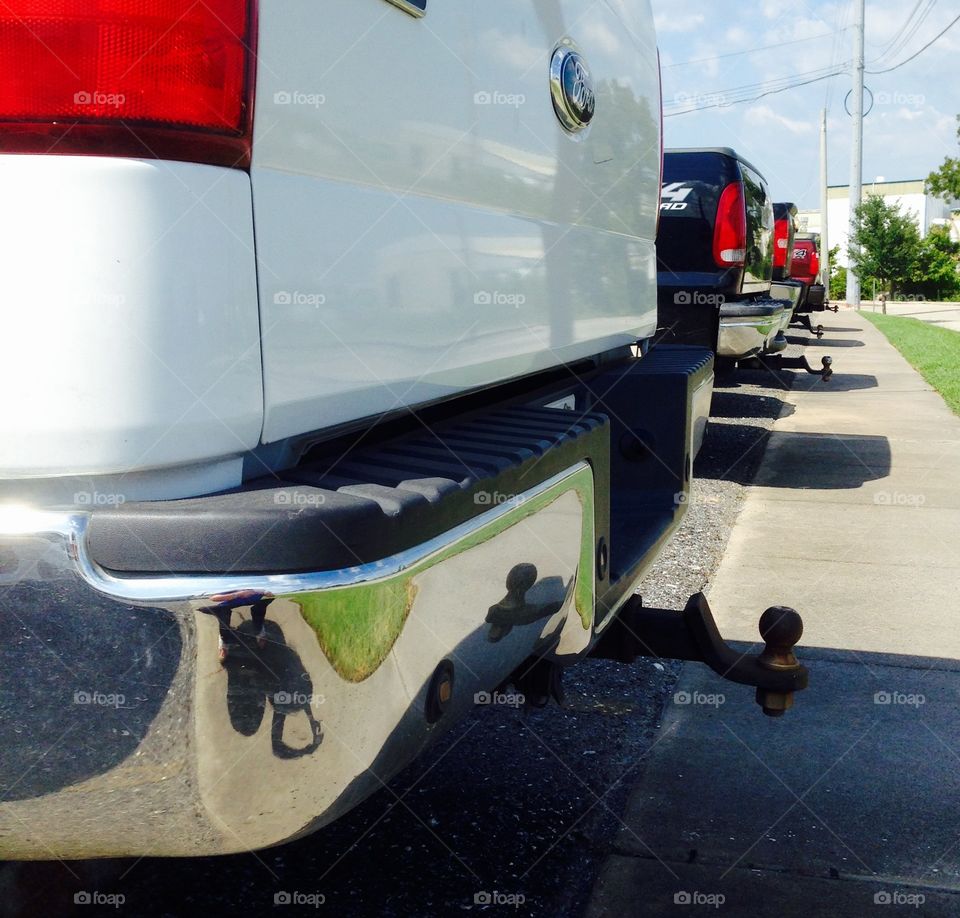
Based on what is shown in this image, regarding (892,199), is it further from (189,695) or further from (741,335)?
(189,695)

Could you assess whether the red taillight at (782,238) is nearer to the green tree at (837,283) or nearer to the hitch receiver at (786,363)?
the hitch receiver at (786,363)

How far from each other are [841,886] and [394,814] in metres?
1.05

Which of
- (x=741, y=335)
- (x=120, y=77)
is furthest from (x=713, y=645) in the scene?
(x=741, y=335)

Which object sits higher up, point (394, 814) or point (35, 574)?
point (35, 574)

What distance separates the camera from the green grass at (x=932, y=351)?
11094mm

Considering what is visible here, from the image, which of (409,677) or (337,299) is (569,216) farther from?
(409,677)

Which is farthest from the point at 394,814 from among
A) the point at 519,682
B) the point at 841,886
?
the point at 841,886

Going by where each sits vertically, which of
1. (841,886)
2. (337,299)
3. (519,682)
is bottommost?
(841,886)

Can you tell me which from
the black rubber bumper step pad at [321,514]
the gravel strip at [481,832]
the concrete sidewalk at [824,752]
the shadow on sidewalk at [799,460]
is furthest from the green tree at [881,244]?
the black rubber bumper step pad at [321,514]

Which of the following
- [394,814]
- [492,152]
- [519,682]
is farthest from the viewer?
[394,814]

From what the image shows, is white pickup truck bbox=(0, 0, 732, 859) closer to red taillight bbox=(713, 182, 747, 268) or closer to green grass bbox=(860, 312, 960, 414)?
red taillight bbox=(713, 182, 747, 268)

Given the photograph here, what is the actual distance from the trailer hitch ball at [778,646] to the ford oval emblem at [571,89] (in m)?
1.16

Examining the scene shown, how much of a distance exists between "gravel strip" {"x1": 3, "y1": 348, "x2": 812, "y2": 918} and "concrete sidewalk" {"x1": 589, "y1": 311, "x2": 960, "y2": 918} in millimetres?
95

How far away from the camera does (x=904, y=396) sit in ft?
35.3
